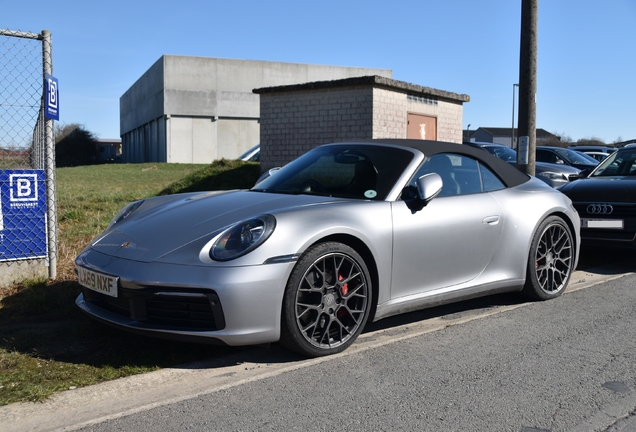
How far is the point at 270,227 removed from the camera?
3.67 m

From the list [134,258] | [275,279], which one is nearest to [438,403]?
[275,279]

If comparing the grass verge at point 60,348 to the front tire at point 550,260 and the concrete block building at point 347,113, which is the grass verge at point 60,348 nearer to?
the front tire at point 550,260

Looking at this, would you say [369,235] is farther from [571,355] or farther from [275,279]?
[571,355]

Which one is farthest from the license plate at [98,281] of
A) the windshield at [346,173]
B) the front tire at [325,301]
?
the windshield at [346,173]

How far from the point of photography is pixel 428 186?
14.0 ft

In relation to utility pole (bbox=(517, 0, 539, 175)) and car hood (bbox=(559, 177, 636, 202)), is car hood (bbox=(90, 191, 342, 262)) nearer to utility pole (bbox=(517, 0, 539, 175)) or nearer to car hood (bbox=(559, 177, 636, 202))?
car hood (bbox=(559, 177, 636, 202))

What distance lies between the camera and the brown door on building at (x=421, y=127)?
15078 millimetres

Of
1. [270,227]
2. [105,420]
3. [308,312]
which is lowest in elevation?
[105,420]

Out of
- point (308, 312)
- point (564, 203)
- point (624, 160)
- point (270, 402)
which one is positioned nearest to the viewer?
point (270, 402)

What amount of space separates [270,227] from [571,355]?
6.77 feet

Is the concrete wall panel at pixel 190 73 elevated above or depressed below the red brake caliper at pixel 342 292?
above

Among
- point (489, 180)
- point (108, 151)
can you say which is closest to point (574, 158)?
point (489, 180)

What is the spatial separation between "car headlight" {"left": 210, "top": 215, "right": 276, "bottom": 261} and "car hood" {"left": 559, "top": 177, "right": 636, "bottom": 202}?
4.74 metres

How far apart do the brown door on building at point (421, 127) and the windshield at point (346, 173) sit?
1030 cm
